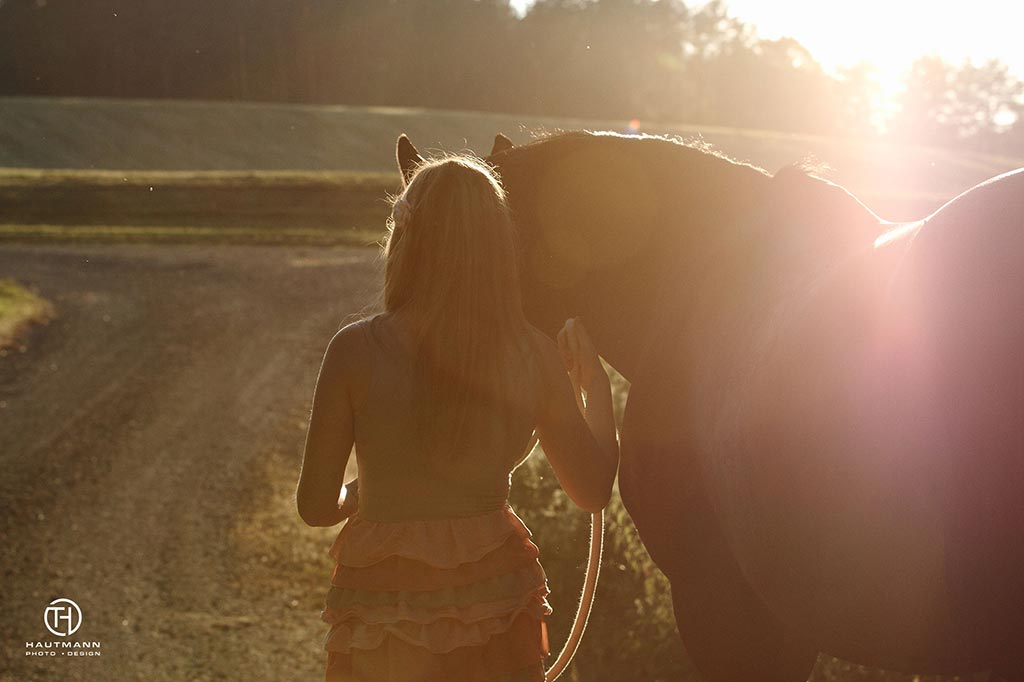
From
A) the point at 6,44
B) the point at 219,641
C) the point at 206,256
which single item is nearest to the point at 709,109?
the point at 6,44

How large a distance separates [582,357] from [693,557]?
23.1 inches

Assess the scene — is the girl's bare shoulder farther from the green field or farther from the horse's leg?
the green field

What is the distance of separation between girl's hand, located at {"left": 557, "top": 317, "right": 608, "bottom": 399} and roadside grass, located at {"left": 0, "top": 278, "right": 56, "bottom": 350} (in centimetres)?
1033

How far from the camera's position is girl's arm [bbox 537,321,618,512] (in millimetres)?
2439

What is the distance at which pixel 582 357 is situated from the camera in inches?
102

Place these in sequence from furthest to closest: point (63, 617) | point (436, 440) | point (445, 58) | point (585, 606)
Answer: point (445, 58) < point (63, 617) < point (585, 606) < point (436, 440)

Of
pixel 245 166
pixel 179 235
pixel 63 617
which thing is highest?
pixel 245 166

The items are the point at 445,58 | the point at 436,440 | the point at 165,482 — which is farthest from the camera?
the point at 445,58

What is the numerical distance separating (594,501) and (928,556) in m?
0.81

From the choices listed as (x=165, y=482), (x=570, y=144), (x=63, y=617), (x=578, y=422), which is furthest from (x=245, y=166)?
(x=578, y=422)

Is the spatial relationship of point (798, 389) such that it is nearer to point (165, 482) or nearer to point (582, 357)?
point (582, 357)

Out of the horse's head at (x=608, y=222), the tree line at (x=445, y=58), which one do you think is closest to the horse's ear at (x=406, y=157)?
the horse's head at (x=608, y=222)

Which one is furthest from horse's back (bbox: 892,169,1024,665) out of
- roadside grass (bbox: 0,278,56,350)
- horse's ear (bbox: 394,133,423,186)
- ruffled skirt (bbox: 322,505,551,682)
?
roadside grass (bbox: 0,278,56,350)

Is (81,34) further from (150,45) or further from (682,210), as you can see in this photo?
(682,210)
